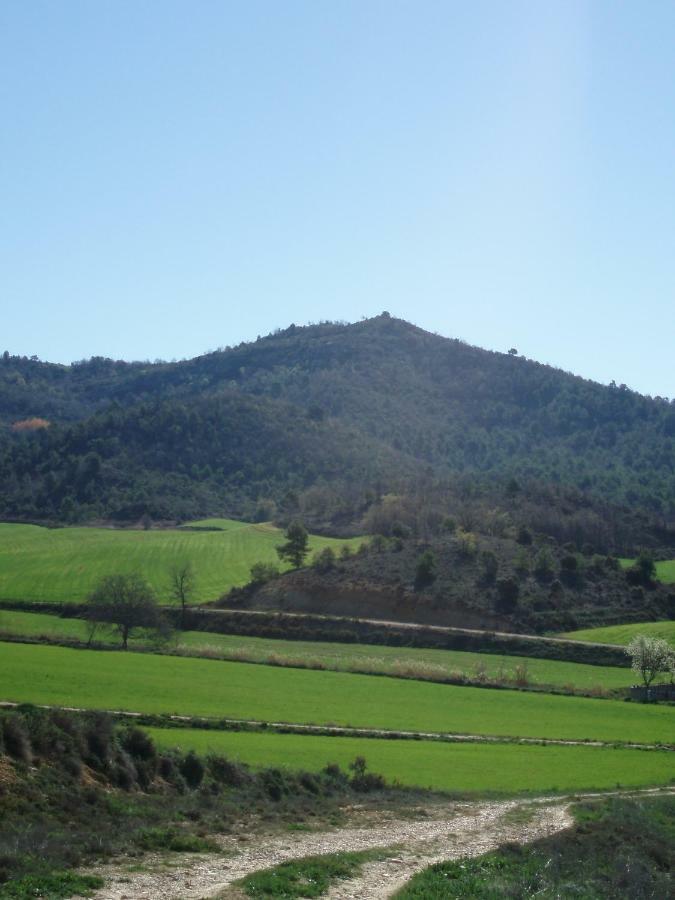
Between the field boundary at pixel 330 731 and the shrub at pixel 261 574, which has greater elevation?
the shrub at pixel 261 574

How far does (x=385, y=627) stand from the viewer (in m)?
77.1

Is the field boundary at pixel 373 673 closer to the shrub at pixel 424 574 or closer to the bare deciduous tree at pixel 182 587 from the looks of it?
the bare deciduous tree at pixel 182 587

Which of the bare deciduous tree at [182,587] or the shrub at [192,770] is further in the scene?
the bare deciduous tree at [182,587]

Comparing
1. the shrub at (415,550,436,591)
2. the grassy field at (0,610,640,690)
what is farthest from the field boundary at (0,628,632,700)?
the shrub at (415,550,436,591)

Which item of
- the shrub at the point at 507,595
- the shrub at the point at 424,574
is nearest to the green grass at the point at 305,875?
the shrub at the point at 507,595

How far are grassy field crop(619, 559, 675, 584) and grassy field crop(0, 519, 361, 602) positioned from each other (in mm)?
28985

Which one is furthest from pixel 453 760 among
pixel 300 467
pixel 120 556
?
pixel 300 467

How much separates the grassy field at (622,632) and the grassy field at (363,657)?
5.99 m

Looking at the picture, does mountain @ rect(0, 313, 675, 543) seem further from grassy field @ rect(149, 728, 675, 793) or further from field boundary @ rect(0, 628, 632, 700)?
grassy field @ rect(149, 728, 675, 793)

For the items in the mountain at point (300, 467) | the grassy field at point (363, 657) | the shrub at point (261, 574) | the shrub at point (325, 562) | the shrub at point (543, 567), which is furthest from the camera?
the mountain at point (300, 467)

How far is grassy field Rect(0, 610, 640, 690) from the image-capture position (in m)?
58.2

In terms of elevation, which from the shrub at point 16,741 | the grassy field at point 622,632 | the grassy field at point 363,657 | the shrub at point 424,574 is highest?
the shrub at point 424,574

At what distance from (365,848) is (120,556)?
82.4m

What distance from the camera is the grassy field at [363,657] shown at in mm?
58156
